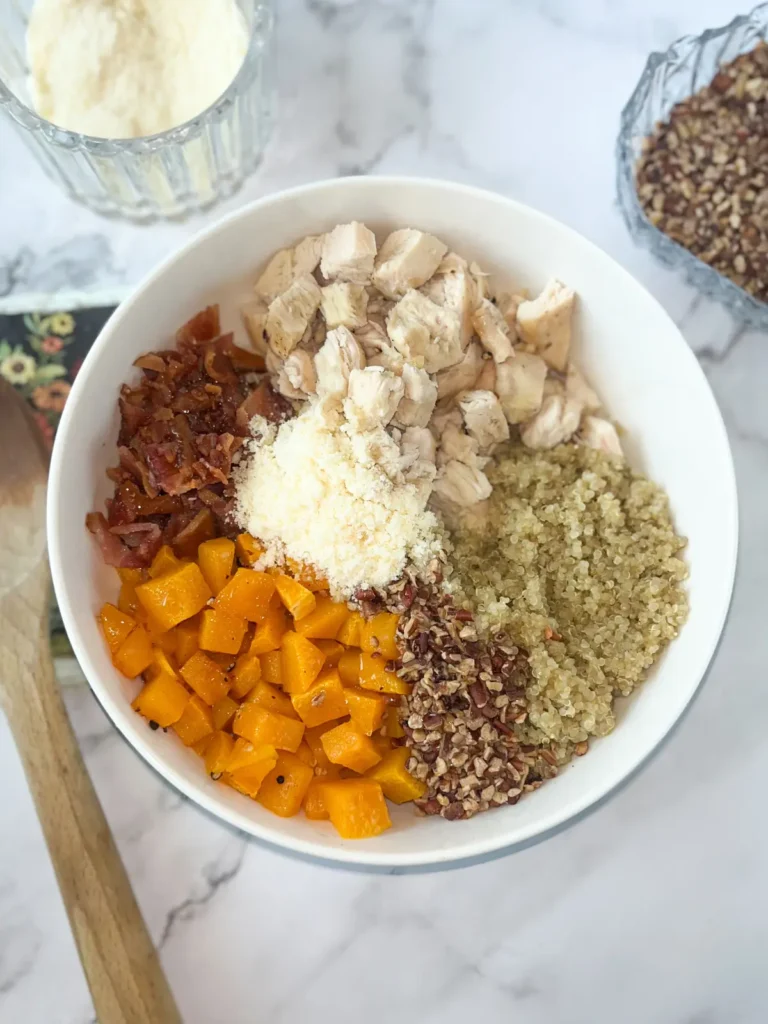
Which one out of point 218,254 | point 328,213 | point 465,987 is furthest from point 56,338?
point 465,987

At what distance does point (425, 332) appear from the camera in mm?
1891

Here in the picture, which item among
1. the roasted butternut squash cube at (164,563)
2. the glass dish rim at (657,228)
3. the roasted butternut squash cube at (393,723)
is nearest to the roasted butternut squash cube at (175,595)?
the roasted butternut squash cube at (164,563)

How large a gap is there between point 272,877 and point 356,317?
1320 mm

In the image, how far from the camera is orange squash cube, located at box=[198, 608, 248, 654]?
1792mm

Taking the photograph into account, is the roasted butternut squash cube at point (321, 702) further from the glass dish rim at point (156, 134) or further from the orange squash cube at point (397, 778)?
the glass dish rim at point (156, 134)

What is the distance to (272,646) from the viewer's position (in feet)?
5.97


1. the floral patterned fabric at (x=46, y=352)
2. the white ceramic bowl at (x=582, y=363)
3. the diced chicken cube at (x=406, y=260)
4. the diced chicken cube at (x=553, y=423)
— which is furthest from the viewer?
the floral patterned fabric at (x=46, y=352)

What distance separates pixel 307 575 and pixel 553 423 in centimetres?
66

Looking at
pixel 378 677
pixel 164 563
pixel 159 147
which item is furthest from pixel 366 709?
pixel 159 147

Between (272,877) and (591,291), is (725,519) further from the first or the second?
(272,877)

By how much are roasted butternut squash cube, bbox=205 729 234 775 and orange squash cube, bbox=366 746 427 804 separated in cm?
29

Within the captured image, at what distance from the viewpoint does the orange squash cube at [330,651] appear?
1.85 meters

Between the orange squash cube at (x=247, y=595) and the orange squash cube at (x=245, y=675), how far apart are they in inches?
3.7

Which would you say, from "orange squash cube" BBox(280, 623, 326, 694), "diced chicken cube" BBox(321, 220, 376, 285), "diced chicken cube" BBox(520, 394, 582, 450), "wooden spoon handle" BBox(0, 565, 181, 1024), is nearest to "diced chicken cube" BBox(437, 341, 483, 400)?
"diced chicken cube" BBox(520, 394, 582, 450)
